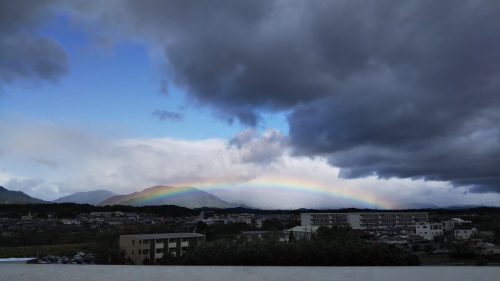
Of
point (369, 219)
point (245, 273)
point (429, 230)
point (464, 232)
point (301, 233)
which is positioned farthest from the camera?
point (369, 219)

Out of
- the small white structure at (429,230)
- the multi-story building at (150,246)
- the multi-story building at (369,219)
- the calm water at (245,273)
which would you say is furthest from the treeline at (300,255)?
the multi-story building at (369,219)

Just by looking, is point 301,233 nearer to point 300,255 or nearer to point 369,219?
point 300,255

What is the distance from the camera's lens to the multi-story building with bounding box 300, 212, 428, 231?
37.1m

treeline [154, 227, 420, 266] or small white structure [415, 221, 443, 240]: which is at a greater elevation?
treeline [154, 227, 420, 266]

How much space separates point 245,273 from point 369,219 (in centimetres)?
3869

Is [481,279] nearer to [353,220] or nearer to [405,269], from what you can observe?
[405,269]

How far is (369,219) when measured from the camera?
124 ft

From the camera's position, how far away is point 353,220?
37500 mm

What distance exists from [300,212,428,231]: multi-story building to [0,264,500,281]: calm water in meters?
35.1

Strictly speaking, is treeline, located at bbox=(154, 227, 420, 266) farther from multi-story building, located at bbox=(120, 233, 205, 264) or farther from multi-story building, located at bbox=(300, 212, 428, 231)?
multi-story building, located at bbox=(300, 212, 428, 231)

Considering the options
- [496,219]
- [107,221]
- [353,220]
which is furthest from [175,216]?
[496,219]

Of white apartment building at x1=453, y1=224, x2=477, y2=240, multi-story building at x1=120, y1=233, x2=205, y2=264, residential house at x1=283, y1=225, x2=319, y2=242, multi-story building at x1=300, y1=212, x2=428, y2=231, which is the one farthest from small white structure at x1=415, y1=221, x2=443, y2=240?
multi-story building at x1=120, y1=233, x2=205, y2=264

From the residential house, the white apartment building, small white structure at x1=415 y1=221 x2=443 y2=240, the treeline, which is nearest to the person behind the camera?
the treeline

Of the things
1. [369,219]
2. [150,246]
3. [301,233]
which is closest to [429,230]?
[369,219]
